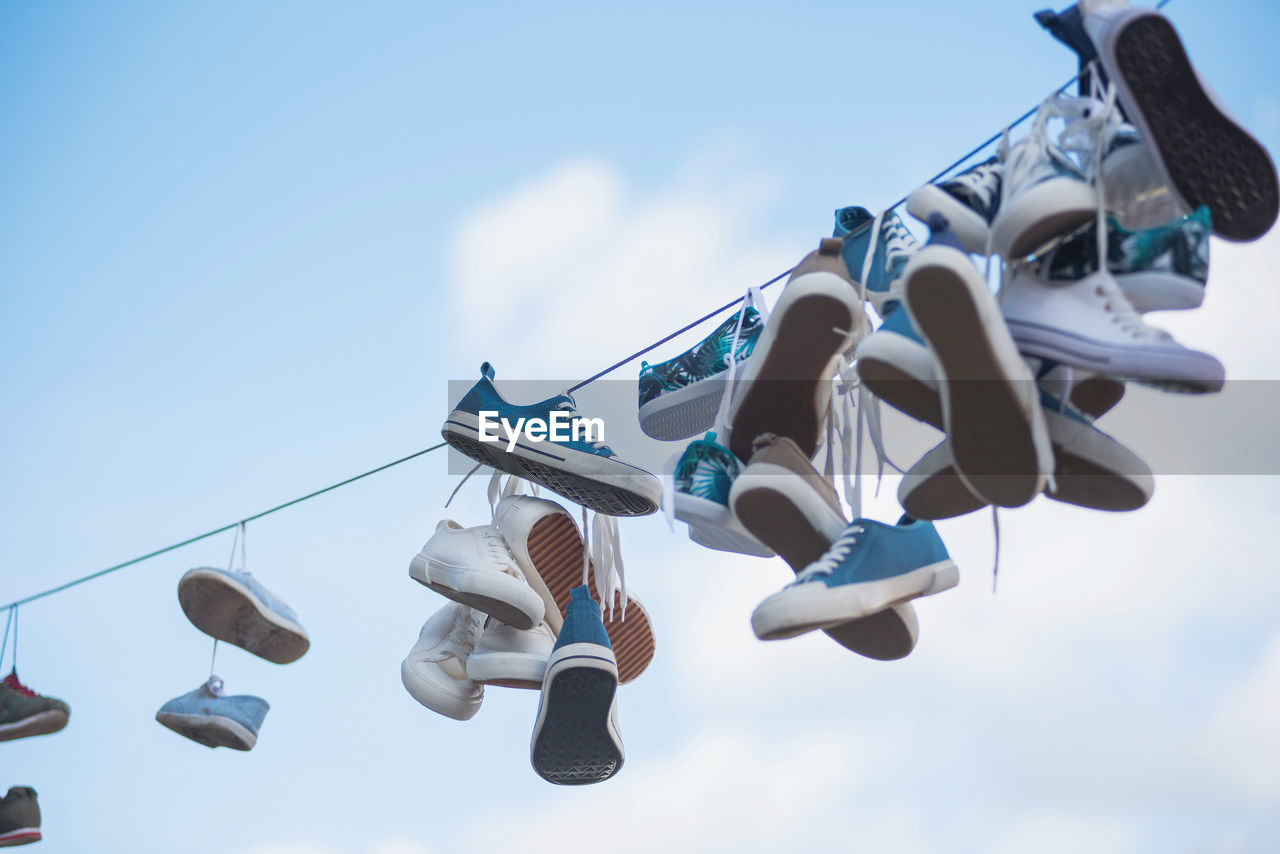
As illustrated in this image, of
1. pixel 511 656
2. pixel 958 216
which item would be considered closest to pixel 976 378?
pixel 958 216

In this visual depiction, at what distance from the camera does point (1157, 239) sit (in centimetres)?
190

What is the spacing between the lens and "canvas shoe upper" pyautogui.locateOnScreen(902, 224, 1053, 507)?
1.77 m

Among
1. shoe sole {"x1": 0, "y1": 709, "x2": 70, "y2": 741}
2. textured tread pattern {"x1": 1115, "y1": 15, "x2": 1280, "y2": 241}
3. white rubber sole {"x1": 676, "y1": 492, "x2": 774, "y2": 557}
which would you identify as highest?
shoe sole {"x1": 0, "y1": 709, "x2": 70, "y2": 741}

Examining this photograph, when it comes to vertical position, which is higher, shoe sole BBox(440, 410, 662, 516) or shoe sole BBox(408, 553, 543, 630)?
shoe sole BBox(440, 410, 662, 516)

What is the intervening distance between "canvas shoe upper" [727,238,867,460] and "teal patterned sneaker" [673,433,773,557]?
10cm

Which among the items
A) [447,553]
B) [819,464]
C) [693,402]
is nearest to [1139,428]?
[819,464]

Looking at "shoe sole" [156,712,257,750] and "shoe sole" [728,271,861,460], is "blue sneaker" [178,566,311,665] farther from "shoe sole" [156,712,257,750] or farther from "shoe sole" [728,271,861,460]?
"shoe sole" [728,271,861,460]

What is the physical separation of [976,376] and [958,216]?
0.96 feet

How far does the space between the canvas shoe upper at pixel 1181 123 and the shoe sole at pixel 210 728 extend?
282 cm

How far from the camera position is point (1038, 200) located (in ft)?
6.14

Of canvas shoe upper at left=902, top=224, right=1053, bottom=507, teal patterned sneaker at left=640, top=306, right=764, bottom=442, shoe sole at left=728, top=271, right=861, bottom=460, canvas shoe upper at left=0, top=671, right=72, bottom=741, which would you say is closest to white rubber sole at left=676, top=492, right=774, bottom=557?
shoe sole at left=728, top=271, right=861, bottom=460

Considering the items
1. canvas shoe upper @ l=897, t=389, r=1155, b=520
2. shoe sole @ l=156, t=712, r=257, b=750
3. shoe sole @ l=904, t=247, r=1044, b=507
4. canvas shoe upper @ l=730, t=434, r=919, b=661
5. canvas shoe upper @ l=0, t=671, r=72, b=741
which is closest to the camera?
shoe sole @ l=904, t=247, r=1044, b=507

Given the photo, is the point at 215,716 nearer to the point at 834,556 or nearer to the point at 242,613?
the point at 242,613

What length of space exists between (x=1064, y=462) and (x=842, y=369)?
25.3 inches
